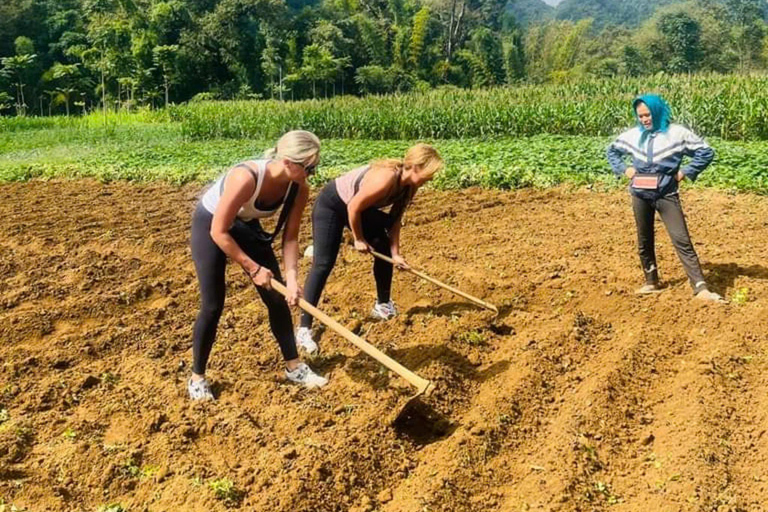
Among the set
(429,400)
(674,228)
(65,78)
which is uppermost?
(65,78)

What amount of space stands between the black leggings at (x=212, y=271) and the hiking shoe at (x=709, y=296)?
3241 millimetres

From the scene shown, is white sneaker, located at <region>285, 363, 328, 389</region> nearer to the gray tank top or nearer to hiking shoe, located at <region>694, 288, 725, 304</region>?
the gray tank top

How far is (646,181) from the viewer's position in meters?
5.33

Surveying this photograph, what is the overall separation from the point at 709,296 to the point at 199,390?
12.6 feet

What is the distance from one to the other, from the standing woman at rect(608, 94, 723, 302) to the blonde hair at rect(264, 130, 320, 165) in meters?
2.95

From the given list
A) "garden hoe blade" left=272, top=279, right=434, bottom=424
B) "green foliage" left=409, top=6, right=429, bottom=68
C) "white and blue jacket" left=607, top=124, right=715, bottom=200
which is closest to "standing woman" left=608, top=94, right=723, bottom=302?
"white and blue jacket" left=607, top=124, right=715, bottom=200

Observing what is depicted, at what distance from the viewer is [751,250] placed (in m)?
6.62

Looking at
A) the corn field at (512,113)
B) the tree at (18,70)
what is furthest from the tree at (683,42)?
the tree at (18,70)

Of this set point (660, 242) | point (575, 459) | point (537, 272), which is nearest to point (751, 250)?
point (660, 242)

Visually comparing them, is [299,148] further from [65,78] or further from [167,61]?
[65,78]

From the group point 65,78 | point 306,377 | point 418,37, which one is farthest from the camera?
point 418,37

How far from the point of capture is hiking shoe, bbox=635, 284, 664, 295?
554cm

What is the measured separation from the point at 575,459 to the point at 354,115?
18719 mm

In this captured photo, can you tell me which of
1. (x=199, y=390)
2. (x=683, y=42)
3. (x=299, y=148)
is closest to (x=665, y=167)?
(x=299, y=148)
